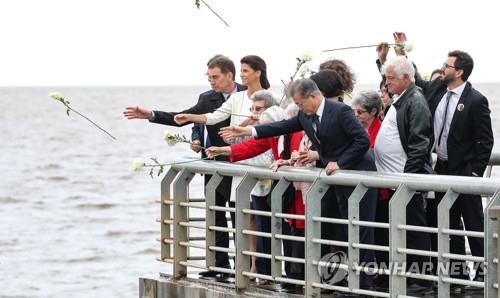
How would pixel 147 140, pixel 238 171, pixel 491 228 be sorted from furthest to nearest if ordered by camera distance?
pixel 147 140, pixel 238 171, pixel 491 228

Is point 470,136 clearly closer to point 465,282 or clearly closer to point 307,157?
point 307,157

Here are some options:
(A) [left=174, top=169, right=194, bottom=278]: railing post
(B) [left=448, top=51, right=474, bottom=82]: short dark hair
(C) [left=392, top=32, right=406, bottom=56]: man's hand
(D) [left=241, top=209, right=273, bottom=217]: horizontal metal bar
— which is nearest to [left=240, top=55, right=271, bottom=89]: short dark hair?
(A) [left=174, top=169, right=194, bottom=278]: railing post

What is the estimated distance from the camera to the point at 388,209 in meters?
10.2

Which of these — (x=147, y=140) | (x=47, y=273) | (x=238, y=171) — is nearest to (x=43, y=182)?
(x=47, y=273)

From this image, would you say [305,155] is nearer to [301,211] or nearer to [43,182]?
[301,211]

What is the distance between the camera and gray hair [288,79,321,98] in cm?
984

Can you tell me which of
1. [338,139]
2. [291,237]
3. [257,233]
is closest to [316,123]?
[338,139]

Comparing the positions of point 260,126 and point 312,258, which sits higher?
point 260,126

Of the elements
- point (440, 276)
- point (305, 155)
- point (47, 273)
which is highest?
point (305, 155)

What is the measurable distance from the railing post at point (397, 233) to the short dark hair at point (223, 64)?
8.91ft

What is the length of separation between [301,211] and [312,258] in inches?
19.9

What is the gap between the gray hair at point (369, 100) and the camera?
10141 mm

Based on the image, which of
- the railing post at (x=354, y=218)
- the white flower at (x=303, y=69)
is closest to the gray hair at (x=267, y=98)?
the white flower at (x=303, y=69)

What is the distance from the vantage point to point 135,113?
438 inches
